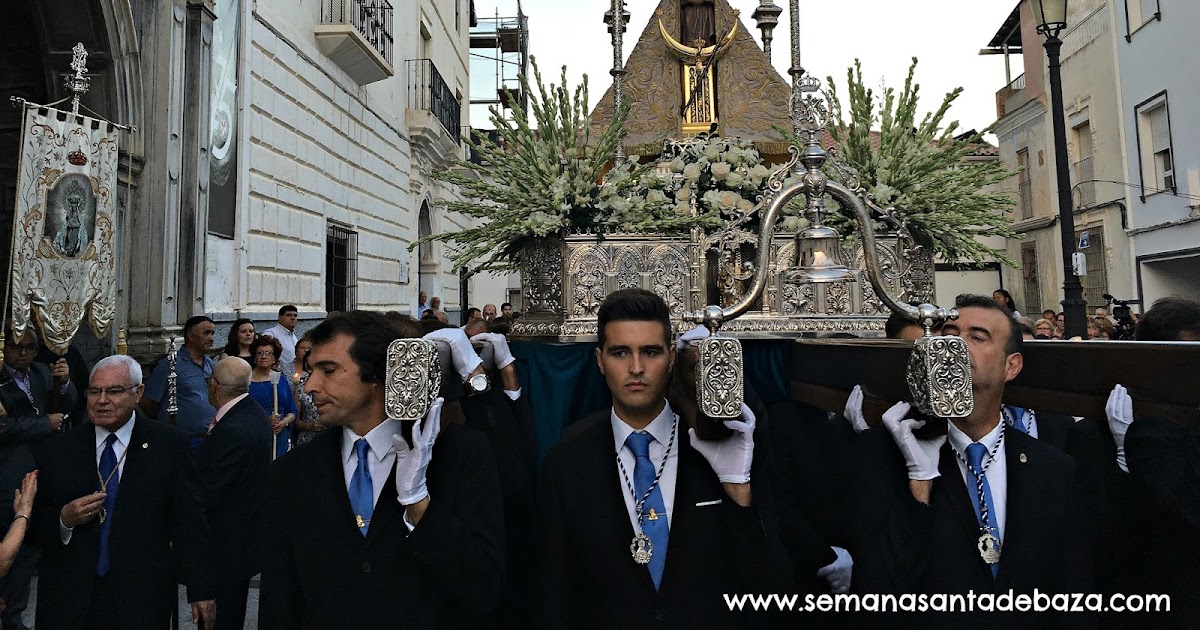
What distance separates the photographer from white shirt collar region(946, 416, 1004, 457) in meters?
1.97

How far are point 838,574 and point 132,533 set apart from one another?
2718mm

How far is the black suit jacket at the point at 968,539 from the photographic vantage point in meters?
1.86

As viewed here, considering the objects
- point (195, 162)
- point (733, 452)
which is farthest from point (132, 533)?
point (195, 162)

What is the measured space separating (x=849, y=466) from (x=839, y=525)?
52 centimetres

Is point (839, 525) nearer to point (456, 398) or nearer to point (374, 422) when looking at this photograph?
point (456, 398)

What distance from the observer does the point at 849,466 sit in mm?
2455

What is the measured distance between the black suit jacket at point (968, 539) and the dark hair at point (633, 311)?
702mm

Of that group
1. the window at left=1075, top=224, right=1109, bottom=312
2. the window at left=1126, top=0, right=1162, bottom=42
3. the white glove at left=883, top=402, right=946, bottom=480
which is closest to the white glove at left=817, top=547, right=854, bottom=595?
the white glove at left=883, top=402, right=946, bottom=480

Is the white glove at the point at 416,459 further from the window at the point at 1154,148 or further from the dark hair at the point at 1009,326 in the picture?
the window at the point at 1154,148

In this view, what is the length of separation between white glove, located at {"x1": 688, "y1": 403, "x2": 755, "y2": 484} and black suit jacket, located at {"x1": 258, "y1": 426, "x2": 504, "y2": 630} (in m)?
0.63

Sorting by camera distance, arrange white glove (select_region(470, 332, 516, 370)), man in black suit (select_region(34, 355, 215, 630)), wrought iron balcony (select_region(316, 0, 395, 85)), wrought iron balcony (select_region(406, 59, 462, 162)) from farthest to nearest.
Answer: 1. wrought iron balcony (select_region(406, 59, 462, 162))
2. wrought iron balcony (select_region(316, 0, 395, 85))
3. white glove (select_region(470, 332, 516, 370))
4. man in black suit (select_region(34, 355, 215, 630))

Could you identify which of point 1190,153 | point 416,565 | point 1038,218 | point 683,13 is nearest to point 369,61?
point 683,13

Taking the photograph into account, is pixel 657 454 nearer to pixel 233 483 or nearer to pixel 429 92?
pixel 233 483

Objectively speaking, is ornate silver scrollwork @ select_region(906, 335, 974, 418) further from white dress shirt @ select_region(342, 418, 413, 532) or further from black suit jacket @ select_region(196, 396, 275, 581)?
black suit jacket @ select_region(196, 396, 275, 581)
